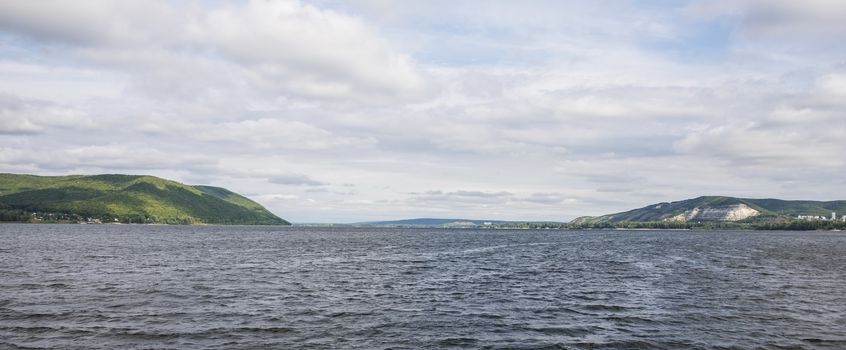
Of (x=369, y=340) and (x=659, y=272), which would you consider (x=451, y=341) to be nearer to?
(x=369, y=340)

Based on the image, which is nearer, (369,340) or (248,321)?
(369,340)

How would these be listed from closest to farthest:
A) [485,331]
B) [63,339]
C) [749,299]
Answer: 1. [63,339]
2. [485,331]
3. [749,299]

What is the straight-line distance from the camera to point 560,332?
40.1 metres

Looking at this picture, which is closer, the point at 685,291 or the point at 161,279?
the point at 685,291

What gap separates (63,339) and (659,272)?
78.5 metres

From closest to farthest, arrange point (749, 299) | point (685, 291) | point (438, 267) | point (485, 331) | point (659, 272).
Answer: point (485, 331)
point (749, 299)
point (685, 291)
point (659, 272)
point (438, 267)

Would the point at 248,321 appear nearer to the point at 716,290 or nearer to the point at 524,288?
the point at 524,288

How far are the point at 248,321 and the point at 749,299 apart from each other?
49657 millimetres

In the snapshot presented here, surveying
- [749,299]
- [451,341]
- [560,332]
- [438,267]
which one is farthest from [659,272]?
[451,341]

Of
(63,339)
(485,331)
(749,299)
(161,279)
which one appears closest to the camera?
(63,339)

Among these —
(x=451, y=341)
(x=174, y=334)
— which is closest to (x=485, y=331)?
(x=451, y=341)

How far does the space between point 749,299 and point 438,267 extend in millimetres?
47178

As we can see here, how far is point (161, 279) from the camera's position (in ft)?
225

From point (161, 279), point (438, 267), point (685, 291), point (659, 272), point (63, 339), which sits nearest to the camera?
point (63, 339)
